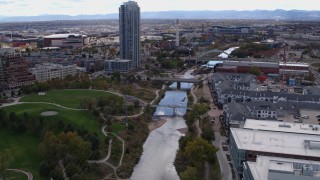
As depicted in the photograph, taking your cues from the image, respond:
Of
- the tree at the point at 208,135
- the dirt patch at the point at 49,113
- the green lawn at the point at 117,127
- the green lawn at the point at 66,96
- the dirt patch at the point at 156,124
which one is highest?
the green lawn at the point at 66,96

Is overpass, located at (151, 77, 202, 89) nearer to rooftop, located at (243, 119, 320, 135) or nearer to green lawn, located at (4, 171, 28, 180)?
rooftop, located at (243, 119, 320, 135)

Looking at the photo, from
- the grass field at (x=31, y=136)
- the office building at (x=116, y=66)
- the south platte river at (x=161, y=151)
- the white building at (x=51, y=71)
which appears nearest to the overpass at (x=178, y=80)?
the office building at (x=116, y=66)

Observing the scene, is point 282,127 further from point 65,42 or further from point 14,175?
point 65,42

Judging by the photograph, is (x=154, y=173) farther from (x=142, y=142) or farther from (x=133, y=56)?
(x=133, y=56)

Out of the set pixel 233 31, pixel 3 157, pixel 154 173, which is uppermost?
pixel 233 31

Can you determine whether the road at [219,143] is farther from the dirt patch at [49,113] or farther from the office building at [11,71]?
the office building at [11,71]

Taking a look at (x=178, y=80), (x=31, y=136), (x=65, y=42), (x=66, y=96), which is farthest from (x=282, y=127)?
(x=65, y=42)

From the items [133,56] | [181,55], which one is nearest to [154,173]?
[133,56]
